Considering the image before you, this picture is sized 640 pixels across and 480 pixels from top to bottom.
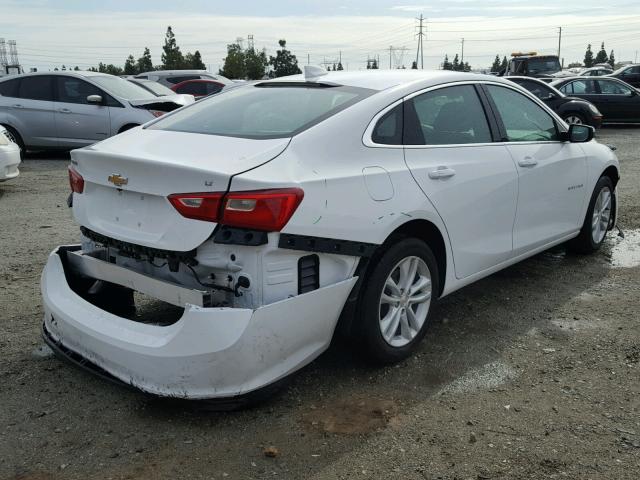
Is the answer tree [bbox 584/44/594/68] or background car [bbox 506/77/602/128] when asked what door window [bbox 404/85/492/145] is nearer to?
background car [bbox 506/77/602/128]

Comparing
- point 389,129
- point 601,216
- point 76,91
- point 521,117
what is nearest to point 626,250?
point 601,216

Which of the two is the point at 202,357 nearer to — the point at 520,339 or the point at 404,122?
the point at 404,122

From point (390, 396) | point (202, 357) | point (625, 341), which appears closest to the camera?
point (202, 357)

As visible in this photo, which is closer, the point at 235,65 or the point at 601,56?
the point at 235,65

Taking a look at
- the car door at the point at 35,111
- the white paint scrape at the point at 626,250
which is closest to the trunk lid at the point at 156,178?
the white paint scrape at the point at 626,250

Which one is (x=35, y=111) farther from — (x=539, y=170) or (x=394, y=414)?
(x=394, y=414)

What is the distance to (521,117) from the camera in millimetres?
4859

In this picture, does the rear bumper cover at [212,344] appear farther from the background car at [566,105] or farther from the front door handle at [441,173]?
the background car at [566,105]

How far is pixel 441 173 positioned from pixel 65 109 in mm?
9914

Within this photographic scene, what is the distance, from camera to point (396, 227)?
11.3 ft

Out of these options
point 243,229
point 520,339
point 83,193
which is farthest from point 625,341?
point 83,193

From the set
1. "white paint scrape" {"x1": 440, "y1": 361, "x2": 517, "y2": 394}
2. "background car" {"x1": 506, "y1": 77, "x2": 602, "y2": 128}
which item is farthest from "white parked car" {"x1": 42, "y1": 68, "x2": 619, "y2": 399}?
"background car" {"x1": 506, "y1": 77, "x2": 602, "y2": 128}

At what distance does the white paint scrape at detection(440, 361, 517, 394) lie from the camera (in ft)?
11.6

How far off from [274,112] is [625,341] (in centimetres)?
259
